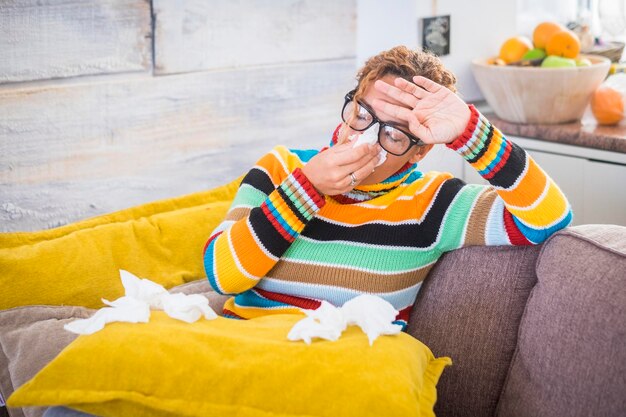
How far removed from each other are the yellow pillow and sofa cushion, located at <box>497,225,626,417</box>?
0.23 meters

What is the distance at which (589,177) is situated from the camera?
78.4 inches

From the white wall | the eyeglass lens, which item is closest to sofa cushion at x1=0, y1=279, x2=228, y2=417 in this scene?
the eyeglass lens

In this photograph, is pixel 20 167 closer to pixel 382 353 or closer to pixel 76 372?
pixel 76 372

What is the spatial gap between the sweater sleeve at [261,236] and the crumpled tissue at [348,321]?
182 mm

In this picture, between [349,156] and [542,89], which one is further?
[542,89]

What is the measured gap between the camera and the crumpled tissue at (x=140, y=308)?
3.73ft

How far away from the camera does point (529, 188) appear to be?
4.19ft

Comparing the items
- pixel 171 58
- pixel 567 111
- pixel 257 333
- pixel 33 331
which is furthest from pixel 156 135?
pixel 567 111

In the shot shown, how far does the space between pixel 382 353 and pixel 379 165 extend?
1.34ft

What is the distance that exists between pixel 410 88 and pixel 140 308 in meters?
0.63

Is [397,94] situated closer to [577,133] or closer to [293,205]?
[293,205]

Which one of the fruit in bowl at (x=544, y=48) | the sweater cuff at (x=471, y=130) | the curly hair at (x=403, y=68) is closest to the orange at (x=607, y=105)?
the fruit in bowl at (x=544, y=48)

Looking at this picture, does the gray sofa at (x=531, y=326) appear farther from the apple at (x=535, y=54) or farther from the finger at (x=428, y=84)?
the apple at (x=535, y=54)

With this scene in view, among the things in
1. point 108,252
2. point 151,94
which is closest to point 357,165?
point 108,252
